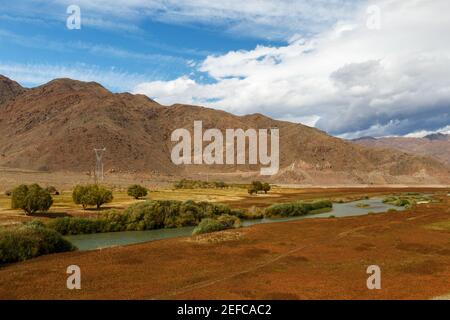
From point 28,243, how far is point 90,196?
106 ft

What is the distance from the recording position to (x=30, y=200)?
5475 cm

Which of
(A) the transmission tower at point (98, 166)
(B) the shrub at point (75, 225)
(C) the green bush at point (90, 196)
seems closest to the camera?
(B) the shrub at point (75, 225)

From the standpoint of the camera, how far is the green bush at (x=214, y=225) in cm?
4506

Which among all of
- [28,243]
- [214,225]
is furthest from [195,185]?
[28,243]

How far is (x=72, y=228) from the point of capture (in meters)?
47.5

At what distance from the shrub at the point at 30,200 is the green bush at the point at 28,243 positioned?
72.4 ft

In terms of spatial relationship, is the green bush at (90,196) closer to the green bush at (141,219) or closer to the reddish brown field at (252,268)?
the green bush at (141,219)

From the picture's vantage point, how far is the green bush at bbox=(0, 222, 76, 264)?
98.2 ft

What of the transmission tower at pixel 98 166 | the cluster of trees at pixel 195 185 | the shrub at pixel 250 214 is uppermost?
the transmission tower at pixel 98 166

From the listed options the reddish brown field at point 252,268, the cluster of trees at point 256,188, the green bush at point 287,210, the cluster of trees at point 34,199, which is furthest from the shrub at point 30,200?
the cluster of trees at point 256,188

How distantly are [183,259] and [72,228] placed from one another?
22.9 m

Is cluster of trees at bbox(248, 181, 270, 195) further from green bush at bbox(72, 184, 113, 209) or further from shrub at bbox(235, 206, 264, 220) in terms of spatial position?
green bush at bbox(72, 184, 113, 209)
